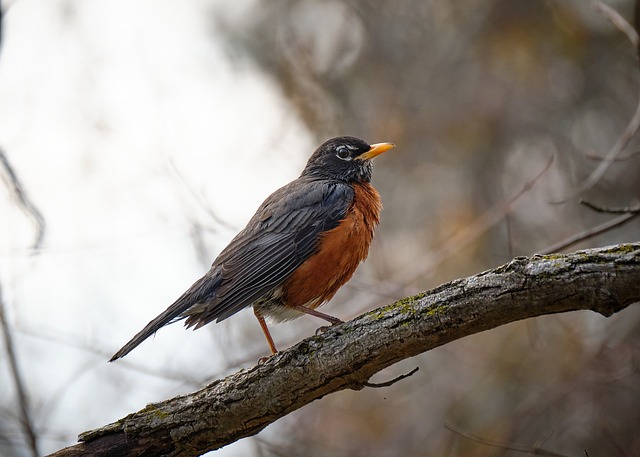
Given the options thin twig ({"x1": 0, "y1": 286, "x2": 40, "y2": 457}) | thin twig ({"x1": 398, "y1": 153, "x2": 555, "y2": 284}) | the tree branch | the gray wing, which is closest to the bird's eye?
the gray wing

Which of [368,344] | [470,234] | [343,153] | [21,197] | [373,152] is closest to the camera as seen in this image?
[368,344]

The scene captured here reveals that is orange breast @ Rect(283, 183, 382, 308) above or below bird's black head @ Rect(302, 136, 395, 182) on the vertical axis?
below

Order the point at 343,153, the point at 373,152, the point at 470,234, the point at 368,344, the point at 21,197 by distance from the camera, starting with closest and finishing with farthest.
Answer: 1. the point at 368,344
2. the point at 21,197
3. the point at 373,152
4. the point at 343,153
5. the point at 470,234

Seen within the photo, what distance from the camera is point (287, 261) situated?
5453 mm

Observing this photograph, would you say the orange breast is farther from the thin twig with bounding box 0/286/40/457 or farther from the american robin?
the thin twig with bounding box 0/286/40/457

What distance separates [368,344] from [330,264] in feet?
5.49

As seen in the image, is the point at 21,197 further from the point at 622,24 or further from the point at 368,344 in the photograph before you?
the point at 622,24

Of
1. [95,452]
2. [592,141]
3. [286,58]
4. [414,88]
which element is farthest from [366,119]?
[95,452]

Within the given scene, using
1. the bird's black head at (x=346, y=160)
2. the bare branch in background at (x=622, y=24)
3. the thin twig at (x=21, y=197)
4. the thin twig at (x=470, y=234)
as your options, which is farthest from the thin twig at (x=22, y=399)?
the bare branch in background at (x=622, y=24)

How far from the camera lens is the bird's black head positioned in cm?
680

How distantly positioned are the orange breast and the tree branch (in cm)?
127

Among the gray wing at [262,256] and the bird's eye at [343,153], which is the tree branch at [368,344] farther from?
the bird's eye at [343,153]

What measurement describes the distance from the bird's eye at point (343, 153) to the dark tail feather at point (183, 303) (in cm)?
205

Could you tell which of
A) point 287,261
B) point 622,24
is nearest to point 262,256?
point 287,261
